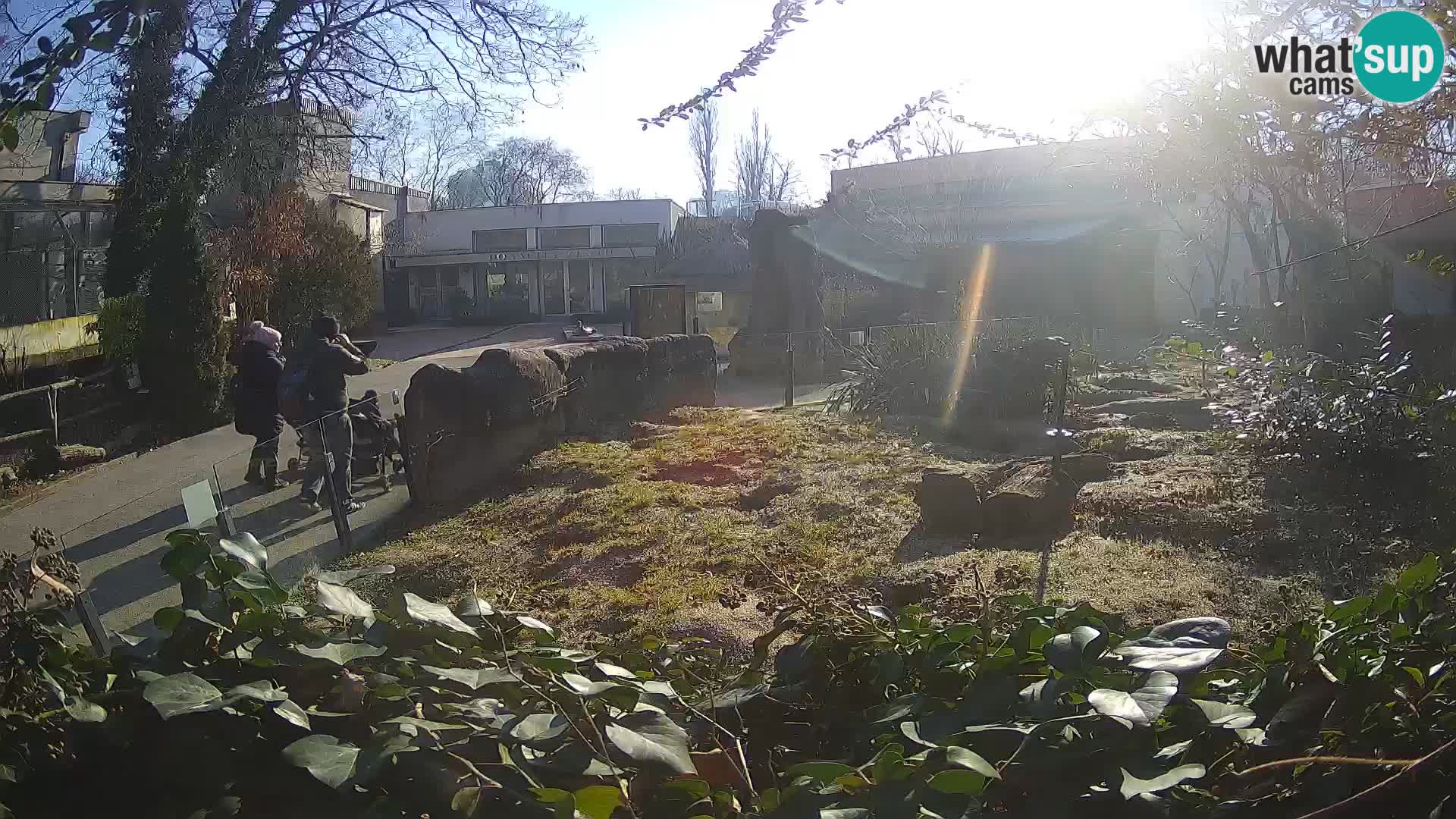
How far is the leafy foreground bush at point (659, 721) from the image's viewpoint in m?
1.34

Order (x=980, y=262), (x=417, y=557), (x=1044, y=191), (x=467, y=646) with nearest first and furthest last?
(x=467, y=646) → (x=417, y=557) → (x=980, y=262) → (x=1044, y=191)

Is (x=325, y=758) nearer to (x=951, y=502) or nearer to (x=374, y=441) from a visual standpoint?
(x=951, y=502)

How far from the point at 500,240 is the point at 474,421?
3977 centimetres

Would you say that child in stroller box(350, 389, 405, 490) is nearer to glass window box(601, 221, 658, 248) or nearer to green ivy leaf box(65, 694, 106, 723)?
green ivy leaf box(65, 694, 106, 723)

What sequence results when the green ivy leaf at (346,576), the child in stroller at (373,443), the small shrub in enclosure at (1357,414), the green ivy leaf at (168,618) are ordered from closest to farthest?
1. the green ivy leaf at (168,618)
2. the green ivy leaf at (346,576)
3. the small shrub in enclosure at (1357,414)
4. the child in stroller at (373,443)

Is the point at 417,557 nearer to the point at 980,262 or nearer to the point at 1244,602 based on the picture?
the point at 1244,602

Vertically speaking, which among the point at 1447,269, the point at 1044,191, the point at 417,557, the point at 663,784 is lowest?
the point at 417,557

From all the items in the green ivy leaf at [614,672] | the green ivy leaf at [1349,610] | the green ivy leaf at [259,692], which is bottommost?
the green ivy leaf at [614,672]

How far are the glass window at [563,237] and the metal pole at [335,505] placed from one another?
40.1 meters

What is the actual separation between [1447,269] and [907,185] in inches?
1170

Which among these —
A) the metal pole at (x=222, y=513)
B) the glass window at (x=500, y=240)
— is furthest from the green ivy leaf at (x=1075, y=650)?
the glass window at (x=500, y=240)

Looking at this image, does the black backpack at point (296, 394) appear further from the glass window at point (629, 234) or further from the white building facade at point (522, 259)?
the glass window at point (629, 234)

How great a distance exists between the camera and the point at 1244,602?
450 cm

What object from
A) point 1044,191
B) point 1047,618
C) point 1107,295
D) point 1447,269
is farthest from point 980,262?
point 1047,618
